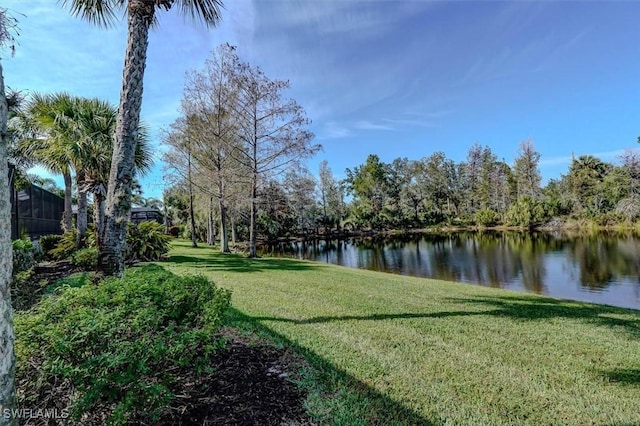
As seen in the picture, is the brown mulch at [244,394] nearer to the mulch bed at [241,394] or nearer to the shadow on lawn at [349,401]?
the mulch bed at [241,394]

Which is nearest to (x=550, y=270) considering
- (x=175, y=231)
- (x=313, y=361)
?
(x=313, y=361)

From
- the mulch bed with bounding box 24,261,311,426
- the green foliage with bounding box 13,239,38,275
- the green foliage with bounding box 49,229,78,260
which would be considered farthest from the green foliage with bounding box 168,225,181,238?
the mulch bed with bounding box 24,261,311,426

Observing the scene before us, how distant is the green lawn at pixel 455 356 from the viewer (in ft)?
8.51

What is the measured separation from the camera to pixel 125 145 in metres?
4.25

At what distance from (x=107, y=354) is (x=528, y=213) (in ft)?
155

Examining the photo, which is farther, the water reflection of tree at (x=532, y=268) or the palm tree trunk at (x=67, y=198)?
the palm tree trunk at (x=67, y=198)

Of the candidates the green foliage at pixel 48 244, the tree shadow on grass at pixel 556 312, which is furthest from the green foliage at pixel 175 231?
the tree shadow on grass at pixel 556 312

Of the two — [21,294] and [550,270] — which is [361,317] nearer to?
[21,294]

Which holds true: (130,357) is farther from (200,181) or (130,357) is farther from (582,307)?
(200,181)

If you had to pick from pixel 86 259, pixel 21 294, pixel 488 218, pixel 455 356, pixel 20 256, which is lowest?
pixel 455 356

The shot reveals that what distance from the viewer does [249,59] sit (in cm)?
1341

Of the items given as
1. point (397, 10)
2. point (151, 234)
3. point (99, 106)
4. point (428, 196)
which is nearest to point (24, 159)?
point (99, 106)

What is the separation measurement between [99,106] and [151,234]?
4714mm

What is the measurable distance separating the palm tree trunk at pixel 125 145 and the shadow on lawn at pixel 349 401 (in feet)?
9.47
